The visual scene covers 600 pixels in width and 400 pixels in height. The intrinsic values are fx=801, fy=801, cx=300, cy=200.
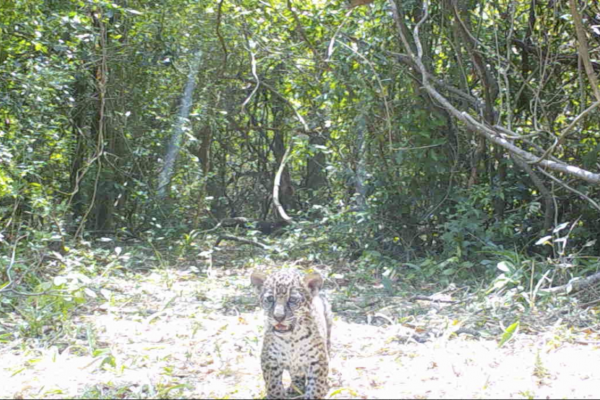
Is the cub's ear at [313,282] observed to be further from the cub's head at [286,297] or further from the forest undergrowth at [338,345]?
the forest undergrowth at [338,345]

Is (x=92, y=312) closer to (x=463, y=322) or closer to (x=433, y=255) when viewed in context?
(x=463, y=322)

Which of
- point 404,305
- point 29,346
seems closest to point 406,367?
point 404,305

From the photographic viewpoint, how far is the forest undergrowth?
12.9ft

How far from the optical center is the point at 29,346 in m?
5.07

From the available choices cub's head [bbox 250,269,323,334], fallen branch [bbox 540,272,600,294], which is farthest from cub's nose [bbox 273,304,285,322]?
fallen branch [bbox 540,272,600,294]

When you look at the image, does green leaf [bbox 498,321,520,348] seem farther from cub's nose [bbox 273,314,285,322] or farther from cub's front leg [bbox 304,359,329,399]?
cub's nose [bbox 273,314,285,322]

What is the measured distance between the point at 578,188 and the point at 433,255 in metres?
1.49

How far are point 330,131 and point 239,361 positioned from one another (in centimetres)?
454

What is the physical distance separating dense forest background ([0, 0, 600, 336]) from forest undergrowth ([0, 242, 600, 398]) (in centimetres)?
35

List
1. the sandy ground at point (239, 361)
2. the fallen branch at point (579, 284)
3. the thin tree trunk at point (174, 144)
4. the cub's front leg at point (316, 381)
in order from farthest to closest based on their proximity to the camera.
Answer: the thin tree trunk at point (174, 144)
the fallen branch at point (579, 284)
the sandy ground at point (239, 361)
the cub's front leg at point (316, 381)

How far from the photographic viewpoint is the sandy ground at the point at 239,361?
3.88m

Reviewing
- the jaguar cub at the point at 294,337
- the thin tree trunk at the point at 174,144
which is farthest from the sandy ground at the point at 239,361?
the thin tree trunk at the point at 174,144

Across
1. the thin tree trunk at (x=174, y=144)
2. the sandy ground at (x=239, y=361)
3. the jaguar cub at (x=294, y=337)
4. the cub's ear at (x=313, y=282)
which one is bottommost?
the sandy ground at (x=239, y=361)

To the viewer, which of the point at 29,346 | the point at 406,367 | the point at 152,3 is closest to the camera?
the point at 406,367
